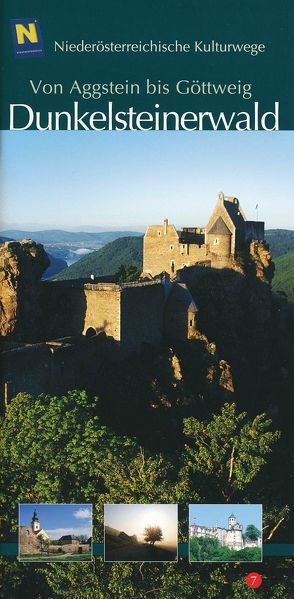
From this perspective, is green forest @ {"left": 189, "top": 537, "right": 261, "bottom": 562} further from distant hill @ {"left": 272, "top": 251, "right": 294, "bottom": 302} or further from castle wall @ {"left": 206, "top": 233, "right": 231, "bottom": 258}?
distant hill @ {"left": 272, "top": 251, "right": 294, "bottom": 302}

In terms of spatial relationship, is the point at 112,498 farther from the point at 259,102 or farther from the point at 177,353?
the point at 177,353

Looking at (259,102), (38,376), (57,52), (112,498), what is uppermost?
(57,52)

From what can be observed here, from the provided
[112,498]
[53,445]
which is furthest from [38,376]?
[112,498]

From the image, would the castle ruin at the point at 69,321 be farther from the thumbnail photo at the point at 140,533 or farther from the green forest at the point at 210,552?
the green forest at the point at 210,552

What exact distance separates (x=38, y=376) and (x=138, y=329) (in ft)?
31.8

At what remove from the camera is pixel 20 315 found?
34625 millimetres

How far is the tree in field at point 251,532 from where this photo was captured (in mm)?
19547

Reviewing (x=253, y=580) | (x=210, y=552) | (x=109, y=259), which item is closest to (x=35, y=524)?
(x=210, y=552)

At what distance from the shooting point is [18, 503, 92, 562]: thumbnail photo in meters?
19.3

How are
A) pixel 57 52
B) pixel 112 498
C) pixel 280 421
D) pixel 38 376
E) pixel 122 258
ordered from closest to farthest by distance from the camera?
1. pixel 112 498
2. pixel 57 52
3. pixel 38 376
4. pixel 280 421
5. pixel 122 258

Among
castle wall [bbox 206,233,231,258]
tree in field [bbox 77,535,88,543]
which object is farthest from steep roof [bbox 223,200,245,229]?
tree in field [bbox 77,535,88,543]

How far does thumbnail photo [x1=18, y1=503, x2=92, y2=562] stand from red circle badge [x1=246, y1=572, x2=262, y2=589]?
450 centimetres

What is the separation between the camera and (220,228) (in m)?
52.9

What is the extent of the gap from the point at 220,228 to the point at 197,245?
2.29 metres
